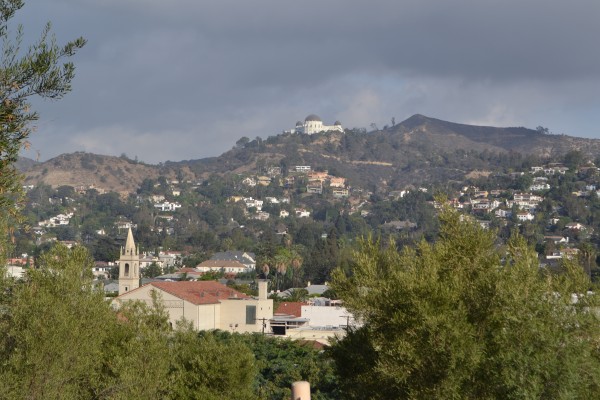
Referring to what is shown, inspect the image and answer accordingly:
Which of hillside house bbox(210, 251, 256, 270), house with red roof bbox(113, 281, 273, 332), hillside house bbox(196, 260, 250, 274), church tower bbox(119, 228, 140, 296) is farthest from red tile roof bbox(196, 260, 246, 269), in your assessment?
house with red roof bbox(113, 281, 273, 332)

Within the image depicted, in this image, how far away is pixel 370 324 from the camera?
18.1 m

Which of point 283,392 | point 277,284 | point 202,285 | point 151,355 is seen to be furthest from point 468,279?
point 277,284

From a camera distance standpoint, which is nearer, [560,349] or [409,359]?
[560,349]

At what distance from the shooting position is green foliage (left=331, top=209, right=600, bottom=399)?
14.8 m

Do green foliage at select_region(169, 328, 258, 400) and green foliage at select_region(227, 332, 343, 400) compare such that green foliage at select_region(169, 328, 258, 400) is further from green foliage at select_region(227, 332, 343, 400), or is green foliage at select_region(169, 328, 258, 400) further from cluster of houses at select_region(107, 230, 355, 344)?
cluster of houses at select_region(107, 230, 355, 344)

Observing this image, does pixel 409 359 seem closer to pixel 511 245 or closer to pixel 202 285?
pixel 511 245

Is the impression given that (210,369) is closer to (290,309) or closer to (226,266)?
(290,309)

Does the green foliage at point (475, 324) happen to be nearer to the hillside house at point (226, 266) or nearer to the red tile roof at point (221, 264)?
the hillside house at point (226, 266)

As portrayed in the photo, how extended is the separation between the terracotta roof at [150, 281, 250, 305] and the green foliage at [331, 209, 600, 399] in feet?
147

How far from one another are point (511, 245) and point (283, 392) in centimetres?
2238

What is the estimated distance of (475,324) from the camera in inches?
645

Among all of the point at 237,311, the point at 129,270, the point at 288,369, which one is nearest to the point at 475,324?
the point at 288,369

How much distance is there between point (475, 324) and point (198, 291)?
1998 inches

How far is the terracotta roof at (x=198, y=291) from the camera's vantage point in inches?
2458
